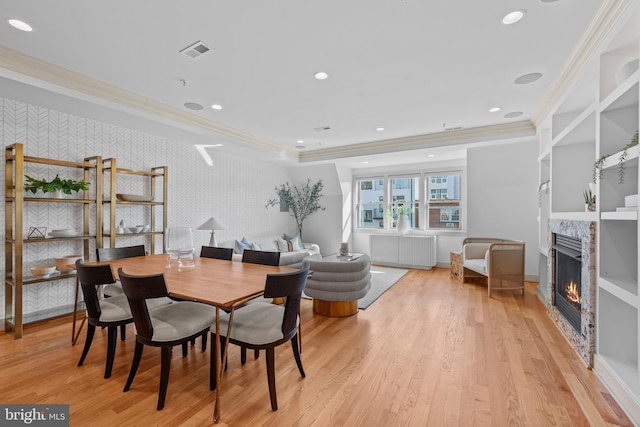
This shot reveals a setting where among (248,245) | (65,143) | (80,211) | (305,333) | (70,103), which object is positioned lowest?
(305,333)

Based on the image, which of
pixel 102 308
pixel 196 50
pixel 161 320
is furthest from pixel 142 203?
pixel 161 320

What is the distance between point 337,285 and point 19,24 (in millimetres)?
3548

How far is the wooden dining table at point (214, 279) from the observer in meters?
1.71

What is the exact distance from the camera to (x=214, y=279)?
2115mm

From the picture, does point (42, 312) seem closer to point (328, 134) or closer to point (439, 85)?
point (328, 134)

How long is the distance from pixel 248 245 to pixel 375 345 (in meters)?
3.10

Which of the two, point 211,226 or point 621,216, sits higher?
point 621,216

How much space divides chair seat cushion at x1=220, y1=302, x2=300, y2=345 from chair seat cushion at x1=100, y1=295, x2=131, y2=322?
2.73 ft

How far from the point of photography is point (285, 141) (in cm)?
544

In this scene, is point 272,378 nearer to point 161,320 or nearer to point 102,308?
point 161,320

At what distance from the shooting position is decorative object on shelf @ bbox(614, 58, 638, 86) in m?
1.94

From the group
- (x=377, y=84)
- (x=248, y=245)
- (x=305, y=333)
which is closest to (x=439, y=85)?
(x=377, y=84)

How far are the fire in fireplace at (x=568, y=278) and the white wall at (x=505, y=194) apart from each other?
6.93ft

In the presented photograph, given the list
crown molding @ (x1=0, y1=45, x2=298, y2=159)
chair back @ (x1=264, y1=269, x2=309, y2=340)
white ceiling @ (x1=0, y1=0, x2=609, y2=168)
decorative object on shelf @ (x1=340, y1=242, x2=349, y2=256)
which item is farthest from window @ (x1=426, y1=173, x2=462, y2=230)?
chair back @ (x1=264, y1=269, x2=309, y2=340)
